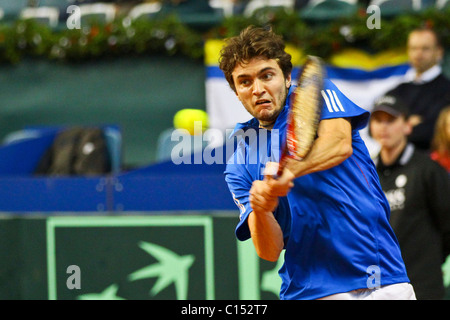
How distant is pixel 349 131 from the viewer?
2537mm

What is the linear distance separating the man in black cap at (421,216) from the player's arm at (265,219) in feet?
5.89

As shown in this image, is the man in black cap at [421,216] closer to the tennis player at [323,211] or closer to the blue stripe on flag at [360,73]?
the tennis player at [323,211]

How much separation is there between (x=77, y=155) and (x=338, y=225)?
176 inches

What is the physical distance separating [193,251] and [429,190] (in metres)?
1.65

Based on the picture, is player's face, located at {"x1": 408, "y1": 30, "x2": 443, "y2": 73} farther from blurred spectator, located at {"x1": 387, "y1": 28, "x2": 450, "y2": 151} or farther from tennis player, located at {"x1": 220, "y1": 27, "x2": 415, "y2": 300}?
tennis player, located at {"x1": 220, "y1": 27, "x2": 415, "y2": 300}

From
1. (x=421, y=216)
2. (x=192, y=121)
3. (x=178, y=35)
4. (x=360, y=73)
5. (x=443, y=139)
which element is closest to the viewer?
(x=421, y=216)

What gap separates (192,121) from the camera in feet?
23.1

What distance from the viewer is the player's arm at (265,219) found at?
2426 mm

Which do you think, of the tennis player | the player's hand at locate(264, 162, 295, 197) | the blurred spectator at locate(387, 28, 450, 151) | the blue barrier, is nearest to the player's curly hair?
the tennis player

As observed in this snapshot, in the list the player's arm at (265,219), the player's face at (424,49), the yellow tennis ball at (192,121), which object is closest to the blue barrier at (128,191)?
the yellow tennis ball at (192,121)

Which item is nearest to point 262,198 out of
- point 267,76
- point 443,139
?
point 267,76

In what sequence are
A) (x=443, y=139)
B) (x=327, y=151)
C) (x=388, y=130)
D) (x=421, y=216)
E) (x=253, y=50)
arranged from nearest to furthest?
1. (x=327, y=151)
2. (x=253, y=50)
3. (x=421, y=216)
4. (x=388, y=130)
5. (x=443, y=139)

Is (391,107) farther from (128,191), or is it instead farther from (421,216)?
(128,191)
